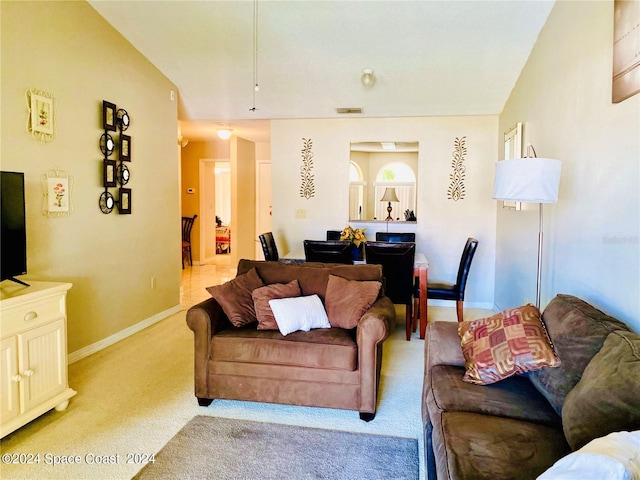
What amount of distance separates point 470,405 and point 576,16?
8.50 feet

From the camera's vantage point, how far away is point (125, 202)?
3.78 metres

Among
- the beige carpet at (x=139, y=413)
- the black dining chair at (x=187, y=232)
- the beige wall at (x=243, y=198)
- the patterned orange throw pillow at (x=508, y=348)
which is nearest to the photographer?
the patterned orange throw pillow at (x=508, y=348)

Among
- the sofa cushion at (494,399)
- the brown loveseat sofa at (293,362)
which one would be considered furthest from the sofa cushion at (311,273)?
the sofa cushion at (494,399)

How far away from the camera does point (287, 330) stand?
2.49 meters

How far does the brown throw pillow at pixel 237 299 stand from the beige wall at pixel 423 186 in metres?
2.61

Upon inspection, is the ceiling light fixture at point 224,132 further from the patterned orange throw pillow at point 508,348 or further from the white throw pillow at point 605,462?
the white throw pillow at point 605,462

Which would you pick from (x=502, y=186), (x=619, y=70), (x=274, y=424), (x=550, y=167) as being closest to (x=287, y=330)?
(x=274, y=424)

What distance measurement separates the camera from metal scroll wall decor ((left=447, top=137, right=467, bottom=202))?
16.2ft

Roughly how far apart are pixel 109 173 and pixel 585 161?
3.63 metres

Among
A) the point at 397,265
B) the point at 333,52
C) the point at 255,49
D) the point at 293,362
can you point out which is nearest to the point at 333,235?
the point at 397,265

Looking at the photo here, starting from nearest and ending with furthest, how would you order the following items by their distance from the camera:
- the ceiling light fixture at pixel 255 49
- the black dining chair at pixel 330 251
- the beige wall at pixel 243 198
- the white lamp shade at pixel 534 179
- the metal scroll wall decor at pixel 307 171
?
Answer: 1. the white lamp shade at pixel 534 179
2. the ceiling light fixture at pixel 255 49
3. the black dining chair at pixel 330 251
4. the metal scroll wall decor at pixel 307 171
5. the beige wall at pixel 243 198

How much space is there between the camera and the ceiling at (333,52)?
331 cm

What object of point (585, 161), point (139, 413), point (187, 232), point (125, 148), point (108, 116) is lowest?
point (139, 413)

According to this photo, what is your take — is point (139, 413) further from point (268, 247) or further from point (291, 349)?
point (268, 247)
